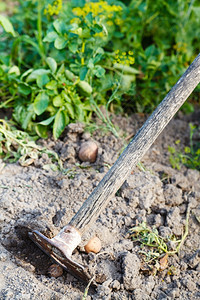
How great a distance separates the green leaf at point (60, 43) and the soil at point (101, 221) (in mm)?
601

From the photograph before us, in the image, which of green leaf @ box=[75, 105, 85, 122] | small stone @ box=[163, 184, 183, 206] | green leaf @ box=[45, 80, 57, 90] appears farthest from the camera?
green leaf @ box=[75, 105, 85, 122]

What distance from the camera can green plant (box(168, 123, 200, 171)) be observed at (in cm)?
274

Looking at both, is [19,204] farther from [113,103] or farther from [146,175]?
[113,103]

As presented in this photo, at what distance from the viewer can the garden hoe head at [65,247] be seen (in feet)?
5.90

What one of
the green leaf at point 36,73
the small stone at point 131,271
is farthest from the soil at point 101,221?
the green leaf at point 36,73

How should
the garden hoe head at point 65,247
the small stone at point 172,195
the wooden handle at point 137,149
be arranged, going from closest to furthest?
the garden hoe head at point 65,247, the wooden handle at point 137,149, the small stone at point 172,195

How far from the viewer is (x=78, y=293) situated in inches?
73.2

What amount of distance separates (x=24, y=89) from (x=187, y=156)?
1.41 metres

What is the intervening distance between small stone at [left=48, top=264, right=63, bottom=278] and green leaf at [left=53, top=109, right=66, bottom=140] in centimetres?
106

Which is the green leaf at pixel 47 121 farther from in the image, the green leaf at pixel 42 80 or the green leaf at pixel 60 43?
the green leaf at pixel 60 43

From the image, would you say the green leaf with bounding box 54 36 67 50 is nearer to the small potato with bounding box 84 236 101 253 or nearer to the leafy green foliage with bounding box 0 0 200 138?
the leafy green foliage with bounding box 0 0 200 138

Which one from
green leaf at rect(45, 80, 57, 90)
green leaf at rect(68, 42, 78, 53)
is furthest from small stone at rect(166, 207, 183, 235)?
green leaf at rect(68, 42, 78, 53)

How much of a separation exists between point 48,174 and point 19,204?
34 cm

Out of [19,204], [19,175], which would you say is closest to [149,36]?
[19,175]
